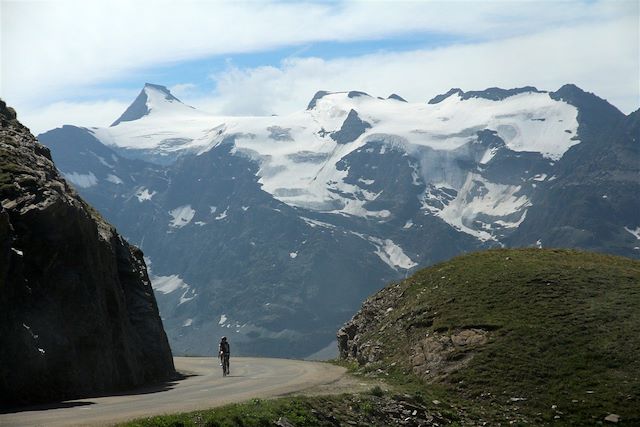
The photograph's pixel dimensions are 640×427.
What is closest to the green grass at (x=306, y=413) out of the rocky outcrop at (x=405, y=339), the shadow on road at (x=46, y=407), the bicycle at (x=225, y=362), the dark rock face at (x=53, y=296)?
the shadow on road at (x=46, y=407)

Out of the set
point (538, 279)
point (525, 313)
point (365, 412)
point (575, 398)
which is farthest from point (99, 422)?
point (538, 279)

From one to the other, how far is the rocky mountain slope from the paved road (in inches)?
175

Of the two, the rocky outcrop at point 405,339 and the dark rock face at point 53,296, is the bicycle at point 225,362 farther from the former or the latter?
the rocky outcrop at point 405,339

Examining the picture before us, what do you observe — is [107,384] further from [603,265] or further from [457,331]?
[603,265]

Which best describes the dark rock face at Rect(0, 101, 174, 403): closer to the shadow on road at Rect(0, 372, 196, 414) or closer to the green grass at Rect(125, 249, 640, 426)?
the shadow on road at Rect(0, 372, 196, 414)

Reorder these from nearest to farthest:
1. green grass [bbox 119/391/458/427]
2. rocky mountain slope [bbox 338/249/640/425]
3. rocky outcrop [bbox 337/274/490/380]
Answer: green grass [bbox 119/391/458/427]
rocky mountain slope [bbox 338/249/640/425]
rocky outcrop [bbox 337/274/490/380]

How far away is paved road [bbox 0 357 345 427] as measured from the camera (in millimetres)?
28484

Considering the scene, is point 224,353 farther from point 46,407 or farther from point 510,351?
point 46,407

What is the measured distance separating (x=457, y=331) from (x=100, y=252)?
59.9 feet

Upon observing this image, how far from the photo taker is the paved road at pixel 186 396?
93.5 ft

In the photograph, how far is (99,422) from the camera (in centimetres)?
2741

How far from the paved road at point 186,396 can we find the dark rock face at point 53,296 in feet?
4.98

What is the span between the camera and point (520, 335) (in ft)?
144

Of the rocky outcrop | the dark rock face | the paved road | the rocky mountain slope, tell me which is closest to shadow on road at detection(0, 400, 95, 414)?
the paved road
